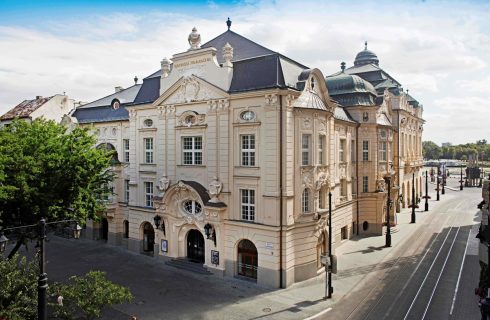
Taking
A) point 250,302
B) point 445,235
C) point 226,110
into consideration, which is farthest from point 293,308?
point 445,235

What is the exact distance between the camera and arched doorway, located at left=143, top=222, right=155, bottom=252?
111 feet

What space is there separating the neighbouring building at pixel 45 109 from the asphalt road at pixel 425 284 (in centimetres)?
4437

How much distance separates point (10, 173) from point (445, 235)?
4132 centimetres

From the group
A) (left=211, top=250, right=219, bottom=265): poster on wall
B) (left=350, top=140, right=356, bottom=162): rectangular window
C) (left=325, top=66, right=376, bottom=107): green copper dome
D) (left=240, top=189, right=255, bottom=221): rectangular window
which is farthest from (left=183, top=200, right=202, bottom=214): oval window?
(left=325, top=66, right=376, bottom=107): green copper dome

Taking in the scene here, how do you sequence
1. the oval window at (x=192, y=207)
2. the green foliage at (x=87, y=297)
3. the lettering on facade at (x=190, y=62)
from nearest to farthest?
1. the green foliage at (x=87, y=297)
2. the lettering on facade at (x=190, y=62)
3. the oval window at (x=192, y=207)

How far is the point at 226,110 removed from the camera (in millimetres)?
27344

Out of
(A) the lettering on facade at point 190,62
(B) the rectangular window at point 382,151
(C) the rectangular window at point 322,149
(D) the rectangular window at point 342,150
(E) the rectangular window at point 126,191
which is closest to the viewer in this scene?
(A) the lettering on facade at point 190,62

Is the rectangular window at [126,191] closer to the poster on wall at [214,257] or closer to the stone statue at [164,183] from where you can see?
the stone statue at [164,183]

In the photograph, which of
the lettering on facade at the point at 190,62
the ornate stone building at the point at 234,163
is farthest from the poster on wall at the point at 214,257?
the lettering on facade at the point at 190,62

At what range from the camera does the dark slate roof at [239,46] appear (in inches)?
1131

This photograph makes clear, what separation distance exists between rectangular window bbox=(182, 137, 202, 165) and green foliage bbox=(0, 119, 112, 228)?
22.1 feet

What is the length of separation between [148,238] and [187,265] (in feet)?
20.5

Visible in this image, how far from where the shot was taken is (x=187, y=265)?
97.1 feet

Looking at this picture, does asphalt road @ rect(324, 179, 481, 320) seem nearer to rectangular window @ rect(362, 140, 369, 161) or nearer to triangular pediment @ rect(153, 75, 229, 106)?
rectangular window @ rect(362, 140, 369, 161)
